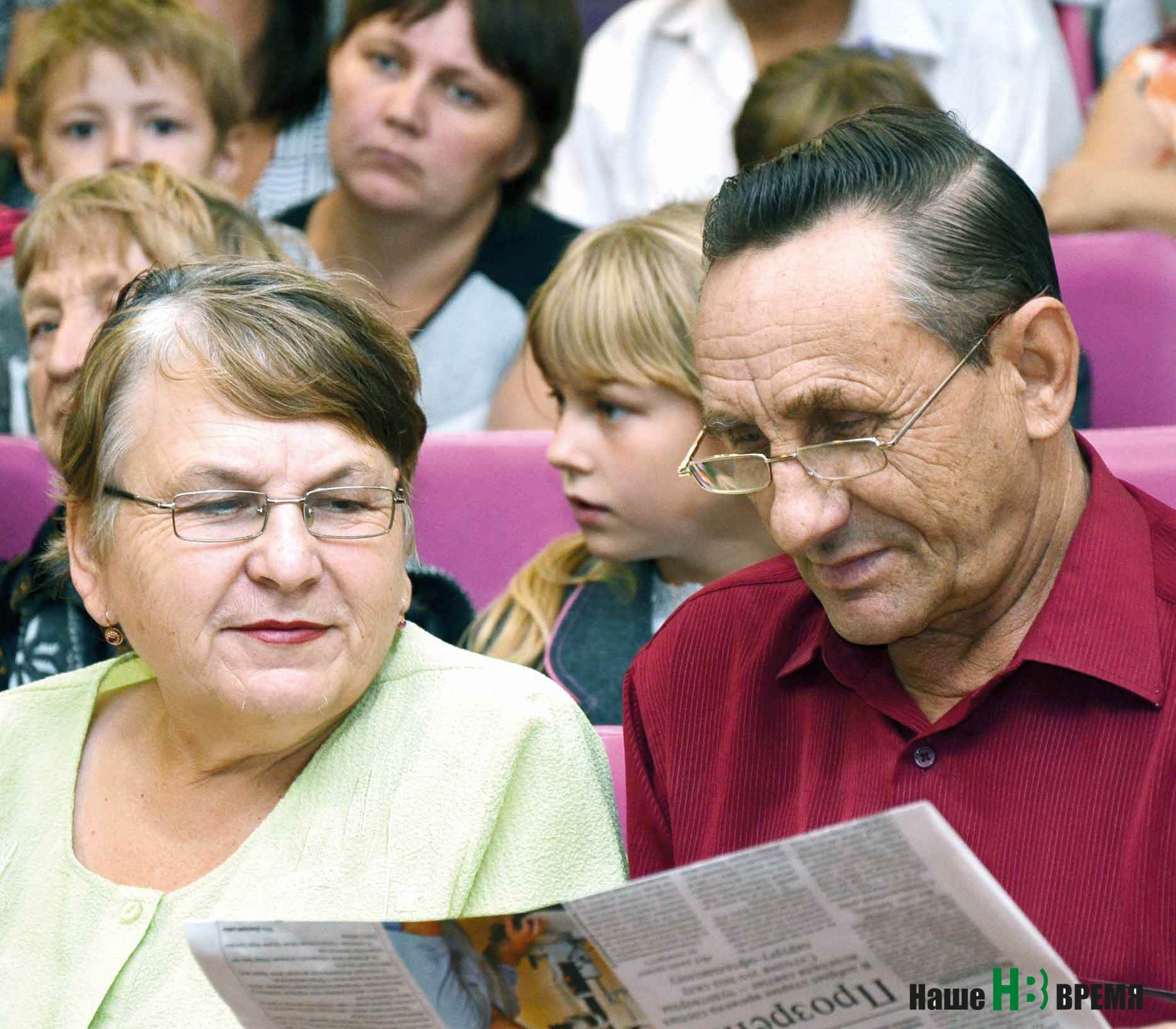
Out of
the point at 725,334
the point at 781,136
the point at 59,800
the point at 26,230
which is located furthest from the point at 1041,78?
the point at 59,800

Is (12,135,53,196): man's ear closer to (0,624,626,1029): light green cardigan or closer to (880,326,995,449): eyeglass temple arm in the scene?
(0,624,626,1029): light green cardigan

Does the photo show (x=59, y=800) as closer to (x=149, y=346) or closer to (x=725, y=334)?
(x=149, y=346)

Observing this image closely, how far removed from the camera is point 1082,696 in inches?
53.2

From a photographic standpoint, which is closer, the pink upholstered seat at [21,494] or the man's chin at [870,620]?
the man's chin at [870,620]

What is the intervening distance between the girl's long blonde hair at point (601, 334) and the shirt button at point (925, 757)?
92cm

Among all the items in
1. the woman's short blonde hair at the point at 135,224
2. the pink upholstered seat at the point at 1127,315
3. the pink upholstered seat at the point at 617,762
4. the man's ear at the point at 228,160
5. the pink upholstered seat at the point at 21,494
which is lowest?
the pink upholstered seat at the point at 21,494

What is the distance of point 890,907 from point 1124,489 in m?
0.56

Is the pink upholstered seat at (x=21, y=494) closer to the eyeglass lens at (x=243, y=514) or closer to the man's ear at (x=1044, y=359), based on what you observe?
the eyeglass lens at (x=243, y=514)

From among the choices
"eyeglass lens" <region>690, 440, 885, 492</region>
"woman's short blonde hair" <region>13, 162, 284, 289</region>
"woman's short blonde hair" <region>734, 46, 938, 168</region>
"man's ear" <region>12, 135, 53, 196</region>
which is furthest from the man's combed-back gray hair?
"man's ear" <region>12, 135, 53, 196</region>

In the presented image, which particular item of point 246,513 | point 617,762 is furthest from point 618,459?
point 246,513

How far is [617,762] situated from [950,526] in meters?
0.50

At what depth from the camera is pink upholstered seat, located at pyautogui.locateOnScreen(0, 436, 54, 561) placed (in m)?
2.56

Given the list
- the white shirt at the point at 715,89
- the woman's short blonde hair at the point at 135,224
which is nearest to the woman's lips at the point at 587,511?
the woman's short blonde hair at the point at 135,224

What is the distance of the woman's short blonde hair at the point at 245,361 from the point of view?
1591 millimetres
